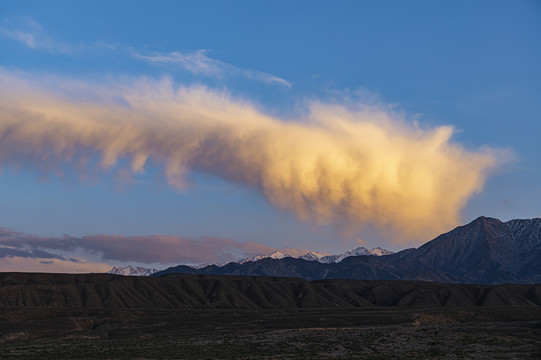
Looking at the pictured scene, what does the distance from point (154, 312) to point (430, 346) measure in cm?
9134

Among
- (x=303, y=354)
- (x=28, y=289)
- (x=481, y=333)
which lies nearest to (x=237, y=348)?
(x=303, y=354)

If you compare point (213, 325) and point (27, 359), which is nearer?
point (27, 359)

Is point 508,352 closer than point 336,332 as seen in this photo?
Yes

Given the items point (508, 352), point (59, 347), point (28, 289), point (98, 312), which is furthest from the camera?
point (28, 289)

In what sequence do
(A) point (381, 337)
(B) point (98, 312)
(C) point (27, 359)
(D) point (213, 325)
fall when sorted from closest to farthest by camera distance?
(C) point (27, 359) < (A) point (381, 337) < (D) point (213, 325) < (B) point (98, 312)

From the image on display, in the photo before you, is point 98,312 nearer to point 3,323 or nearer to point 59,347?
point 3,323

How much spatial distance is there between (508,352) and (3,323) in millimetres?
99504

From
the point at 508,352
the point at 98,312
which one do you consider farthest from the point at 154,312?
the point at 508,352

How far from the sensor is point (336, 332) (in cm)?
9856

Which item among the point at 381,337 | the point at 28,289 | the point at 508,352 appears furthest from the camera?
the point at 28,289

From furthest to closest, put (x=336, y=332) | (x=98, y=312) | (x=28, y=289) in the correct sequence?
(x=28, y=289), (x=98, y=312), (x=336, y=332)

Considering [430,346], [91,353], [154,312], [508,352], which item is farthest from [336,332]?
[154,312]

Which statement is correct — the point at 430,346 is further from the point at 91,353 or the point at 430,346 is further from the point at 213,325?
the point at 213,325

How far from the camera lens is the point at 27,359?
70.2m
